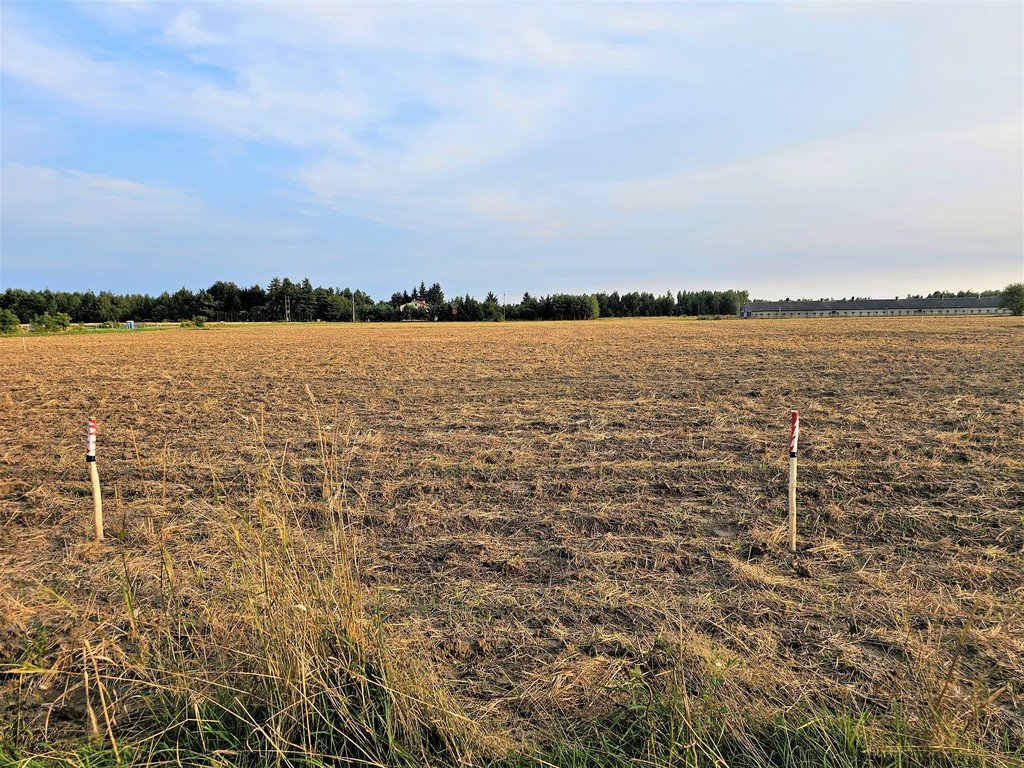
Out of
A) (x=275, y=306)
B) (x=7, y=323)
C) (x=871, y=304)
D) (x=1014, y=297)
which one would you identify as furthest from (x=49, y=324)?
(x=871, y=304)

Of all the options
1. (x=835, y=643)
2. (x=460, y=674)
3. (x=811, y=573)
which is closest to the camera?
(x=460, y=674)

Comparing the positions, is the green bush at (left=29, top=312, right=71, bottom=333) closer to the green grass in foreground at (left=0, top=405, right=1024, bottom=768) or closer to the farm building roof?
the green grass in foreground at (left=0, top=405, right=1024, bottom=768)

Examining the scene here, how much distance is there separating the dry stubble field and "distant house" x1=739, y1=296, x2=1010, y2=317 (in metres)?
139

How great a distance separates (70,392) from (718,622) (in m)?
18.9

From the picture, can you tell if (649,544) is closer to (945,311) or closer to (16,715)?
(16,715)

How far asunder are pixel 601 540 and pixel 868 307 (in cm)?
17303

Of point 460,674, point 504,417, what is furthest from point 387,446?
point 460,674

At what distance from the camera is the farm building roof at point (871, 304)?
5556 inches

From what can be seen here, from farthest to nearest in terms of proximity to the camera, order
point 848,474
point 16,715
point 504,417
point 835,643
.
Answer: point 504,417 → point 848,474 → point 835,643 → point 16,715

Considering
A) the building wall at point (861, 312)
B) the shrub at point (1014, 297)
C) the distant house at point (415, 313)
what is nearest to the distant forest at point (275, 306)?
the distant house at point (415, 313)

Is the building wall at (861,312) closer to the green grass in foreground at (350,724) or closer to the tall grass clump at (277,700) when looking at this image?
the green grass in foreground at (350,724)

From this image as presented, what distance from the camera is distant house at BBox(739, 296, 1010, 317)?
138000 mm

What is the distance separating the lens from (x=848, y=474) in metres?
7.44

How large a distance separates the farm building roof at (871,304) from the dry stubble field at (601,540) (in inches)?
5744
